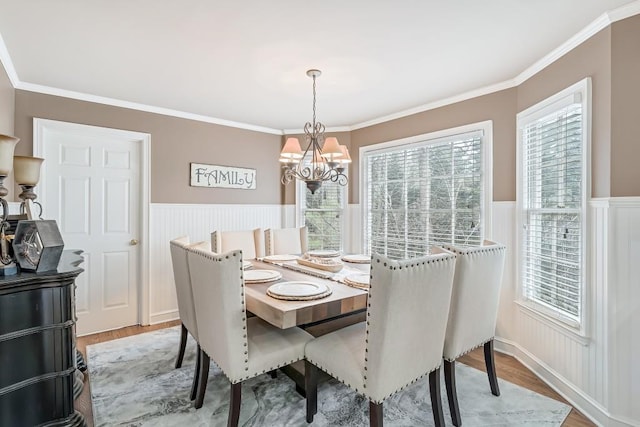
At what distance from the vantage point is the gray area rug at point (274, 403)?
1.97 meters

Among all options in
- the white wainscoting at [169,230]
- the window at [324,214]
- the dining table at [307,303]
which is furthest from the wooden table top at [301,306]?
the window at [324,214]

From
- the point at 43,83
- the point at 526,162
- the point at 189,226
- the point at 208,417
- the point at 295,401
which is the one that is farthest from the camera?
the point at 189,226

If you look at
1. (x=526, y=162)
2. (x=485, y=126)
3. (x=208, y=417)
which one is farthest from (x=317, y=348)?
(x=485, y=126)

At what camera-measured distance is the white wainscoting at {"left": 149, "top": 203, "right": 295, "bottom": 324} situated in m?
3.65

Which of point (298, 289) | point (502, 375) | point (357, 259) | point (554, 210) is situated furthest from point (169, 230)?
point (554, 210)

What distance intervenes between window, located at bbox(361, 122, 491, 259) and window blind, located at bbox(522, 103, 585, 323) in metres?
0.45

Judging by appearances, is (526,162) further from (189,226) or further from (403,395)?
(189,226)

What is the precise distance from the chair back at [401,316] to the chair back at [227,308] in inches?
26.3

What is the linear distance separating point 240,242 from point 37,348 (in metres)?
2.02

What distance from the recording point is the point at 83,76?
2.78 m

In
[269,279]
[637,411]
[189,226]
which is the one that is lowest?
[637,411]

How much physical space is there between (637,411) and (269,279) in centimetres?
226

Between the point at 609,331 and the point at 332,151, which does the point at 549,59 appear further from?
the point at 609,331

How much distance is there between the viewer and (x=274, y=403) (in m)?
2.13
